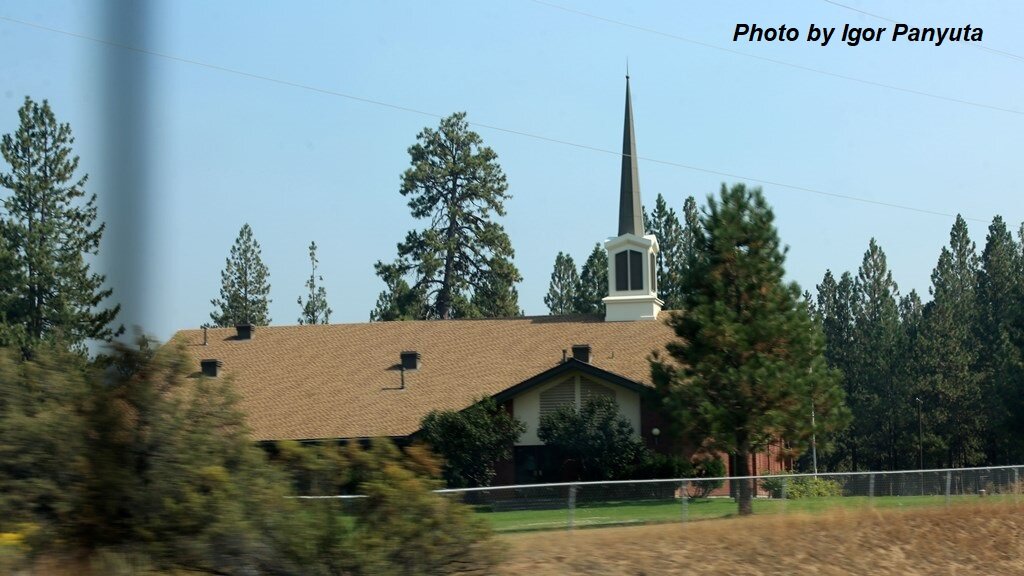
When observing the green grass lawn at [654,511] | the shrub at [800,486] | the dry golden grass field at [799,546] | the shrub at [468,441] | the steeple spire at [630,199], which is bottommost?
the dry golden grass field at [799,546]

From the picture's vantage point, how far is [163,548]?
1137 cm

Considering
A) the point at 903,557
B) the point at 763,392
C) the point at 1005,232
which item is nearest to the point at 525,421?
the point at 763,392

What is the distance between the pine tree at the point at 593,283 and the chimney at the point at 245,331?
30.1m

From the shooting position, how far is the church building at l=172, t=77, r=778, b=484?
39.2 meters

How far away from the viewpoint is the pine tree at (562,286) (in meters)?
88.9

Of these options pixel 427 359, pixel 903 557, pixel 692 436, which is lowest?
pixel 903 557

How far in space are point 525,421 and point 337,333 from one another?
1215 centimetres

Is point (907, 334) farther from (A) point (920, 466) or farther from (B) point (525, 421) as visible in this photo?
(B) point (525, 421)

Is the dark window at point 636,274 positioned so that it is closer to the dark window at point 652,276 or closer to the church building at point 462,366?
the church building at point 462,366

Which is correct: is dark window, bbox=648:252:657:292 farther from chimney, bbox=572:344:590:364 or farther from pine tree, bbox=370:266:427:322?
pine tree, bbox=370:266:427:322

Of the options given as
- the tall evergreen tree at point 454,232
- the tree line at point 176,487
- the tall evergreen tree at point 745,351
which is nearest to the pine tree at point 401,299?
the tall evergreen tree at point 454,232

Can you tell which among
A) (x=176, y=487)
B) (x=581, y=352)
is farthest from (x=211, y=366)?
(x=176, y=487)

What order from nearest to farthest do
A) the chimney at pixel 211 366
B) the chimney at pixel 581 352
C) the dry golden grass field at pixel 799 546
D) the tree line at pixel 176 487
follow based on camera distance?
the tree line at pixel 176 487 → the dry golden grass field at pixel 799 546 → the chimney at pixel 581 352 → the chimney at pixel 211 366

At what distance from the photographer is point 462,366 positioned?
4372 cm
